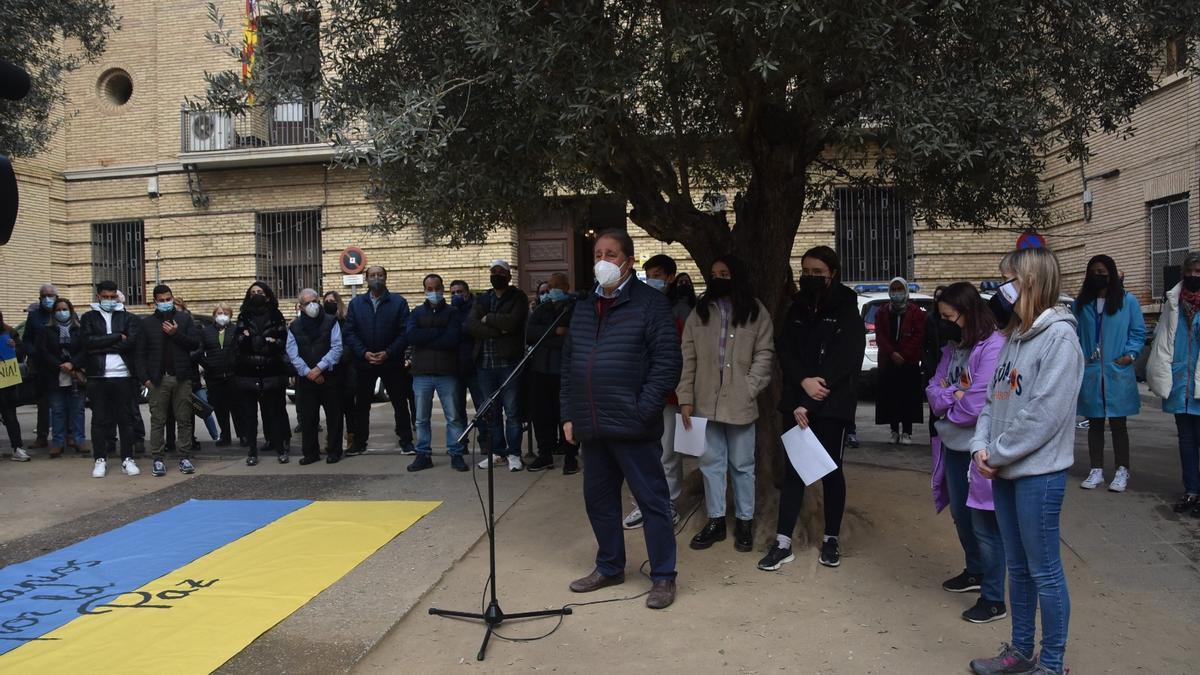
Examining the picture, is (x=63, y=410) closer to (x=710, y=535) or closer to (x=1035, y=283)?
(x=710, y=535)

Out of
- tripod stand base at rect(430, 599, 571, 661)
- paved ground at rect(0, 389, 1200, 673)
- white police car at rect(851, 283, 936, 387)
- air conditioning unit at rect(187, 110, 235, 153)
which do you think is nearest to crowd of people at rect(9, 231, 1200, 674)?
paved ground at rect(0, 389, 1200, 673)

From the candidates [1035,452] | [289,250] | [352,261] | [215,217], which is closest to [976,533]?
[1035,452]

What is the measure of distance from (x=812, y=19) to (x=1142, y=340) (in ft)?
13.7

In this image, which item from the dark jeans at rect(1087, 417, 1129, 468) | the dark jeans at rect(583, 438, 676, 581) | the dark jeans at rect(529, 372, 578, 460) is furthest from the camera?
Result: the dark jeans at rect(529, 372, 578, 460)

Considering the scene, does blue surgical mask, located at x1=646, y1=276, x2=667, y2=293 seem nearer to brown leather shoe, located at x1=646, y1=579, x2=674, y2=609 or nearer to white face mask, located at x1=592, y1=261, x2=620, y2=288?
white face mask, located at x1=592, y1=261, x2=620, y2=288

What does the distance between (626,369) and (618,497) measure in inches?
32.8

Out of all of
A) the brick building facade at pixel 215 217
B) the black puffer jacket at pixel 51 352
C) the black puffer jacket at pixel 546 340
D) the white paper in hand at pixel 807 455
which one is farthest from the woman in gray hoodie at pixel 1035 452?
the brick building facade at pixel 215 217

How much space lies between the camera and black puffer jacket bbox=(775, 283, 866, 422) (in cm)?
525

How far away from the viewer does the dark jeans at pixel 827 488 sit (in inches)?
208

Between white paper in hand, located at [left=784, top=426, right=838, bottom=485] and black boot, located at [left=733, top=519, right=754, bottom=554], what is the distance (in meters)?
0.71

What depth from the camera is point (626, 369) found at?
16.1 ft

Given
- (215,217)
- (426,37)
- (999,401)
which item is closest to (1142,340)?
(999,401)

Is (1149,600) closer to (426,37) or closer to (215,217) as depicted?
(426,37)

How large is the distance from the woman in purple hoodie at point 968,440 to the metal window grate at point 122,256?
18.9 metres
